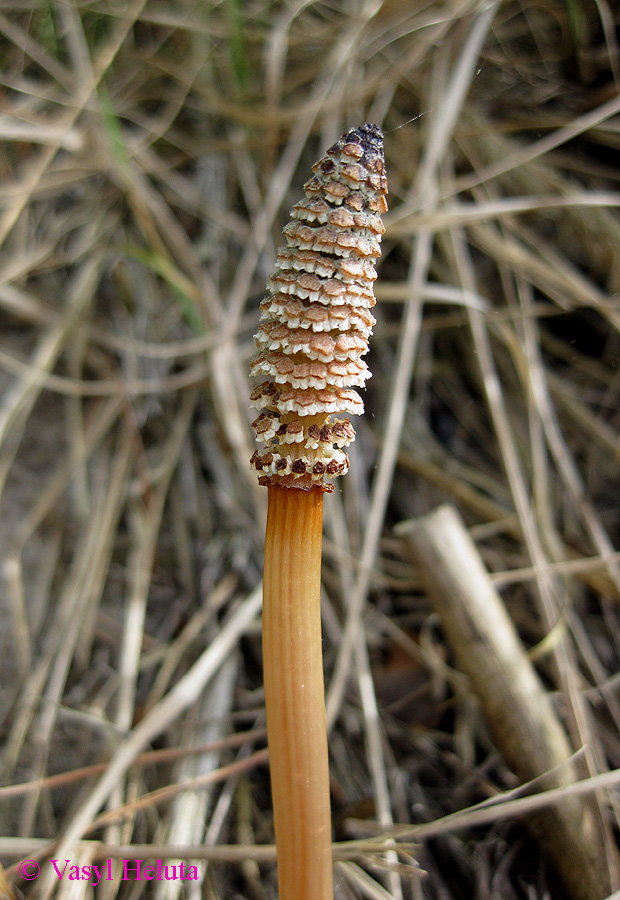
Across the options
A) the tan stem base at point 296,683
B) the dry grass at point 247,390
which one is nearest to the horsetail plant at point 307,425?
the tan stem base at point 296,683

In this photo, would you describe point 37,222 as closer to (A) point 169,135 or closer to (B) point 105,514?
(A) point 169,135

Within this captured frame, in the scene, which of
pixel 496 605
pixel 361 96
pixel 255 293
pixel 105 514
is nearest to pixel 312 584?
pixel 496 605
